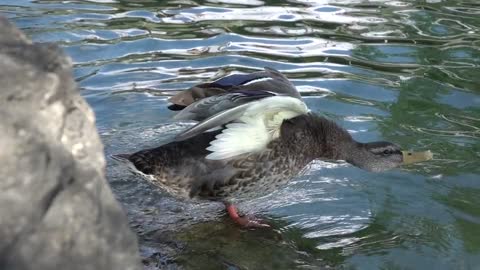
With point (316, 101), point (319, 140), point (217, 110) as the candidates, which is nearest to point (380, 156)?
point (319, 140)

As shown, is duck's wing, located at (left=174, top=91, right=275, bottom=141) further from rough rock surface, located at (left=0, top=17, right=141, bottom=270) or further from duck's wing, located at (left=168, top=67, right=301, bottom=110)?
rough rock surface, located at (left=0, top=17, right=141, bottom=270)

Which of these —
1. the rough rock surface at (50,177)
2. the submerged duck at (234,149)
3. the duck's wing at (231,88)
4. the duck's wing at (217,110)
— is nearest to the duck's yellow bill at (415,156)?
the submerged duck at (234,149)

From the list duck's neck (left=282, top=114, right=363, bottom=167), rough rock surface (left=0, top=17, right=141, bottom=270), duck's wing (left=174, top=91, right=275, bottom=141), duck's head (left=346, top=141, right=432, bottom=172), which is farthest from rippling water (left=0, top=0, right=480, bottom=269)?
rough rock surface (left=0, top=17, right=141, bottom=270)

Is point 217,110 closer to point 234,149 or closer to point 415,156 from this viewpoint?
point 234,149

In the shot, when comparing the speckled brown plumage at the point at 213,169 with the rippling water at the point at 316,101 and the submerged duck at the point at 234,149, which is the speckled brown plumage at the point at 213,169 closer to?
the submerged duck at the point at 234,149

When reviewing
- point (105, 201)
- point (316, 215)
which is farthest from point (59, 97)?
point (316, 215)

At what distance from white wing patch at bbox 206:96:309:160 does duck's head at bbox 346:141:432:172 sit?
82 cm

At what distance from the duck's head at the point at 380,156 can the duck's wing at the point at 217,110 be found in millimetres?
1162

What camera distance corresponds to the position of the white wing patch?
488cm

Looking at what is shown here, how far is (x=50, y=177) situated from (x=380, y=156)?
13.5 ft

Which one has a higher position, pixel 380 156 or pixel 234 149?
pixel 234 149

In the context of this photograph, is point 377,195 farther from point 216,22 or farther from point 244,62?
point 216,22

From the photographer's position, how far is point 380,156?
580 centimetres

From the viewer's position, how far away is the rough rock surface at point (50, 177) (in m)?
1.94
